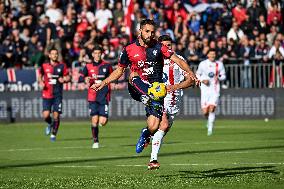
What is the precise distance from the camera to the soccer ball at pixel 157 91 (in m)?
14.9

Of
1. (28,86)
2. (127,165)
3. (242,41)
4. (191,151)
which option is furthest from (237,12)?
(127,165)

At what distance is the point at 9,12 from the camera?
3675 cm

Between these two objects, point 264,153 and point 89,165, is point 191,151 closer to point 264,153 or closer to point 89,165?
point 264,153

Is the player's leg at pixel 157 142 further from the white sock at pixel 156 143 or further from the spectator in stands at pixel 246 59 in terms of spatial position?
the spectator in stands at pixel 246 59

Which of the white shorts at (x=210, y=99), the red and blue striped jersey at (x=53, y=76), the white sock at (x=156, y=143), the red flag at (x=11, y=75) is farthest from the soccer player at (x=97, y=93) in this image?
the red flag at (x=11, y=75)

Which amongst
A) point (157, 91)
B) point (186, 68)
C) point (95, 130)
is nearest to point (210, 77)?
point (95, 130)

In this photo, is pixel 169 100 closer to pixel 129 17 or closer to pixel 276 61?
pixel 276 61

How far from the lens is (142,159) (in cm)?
1856

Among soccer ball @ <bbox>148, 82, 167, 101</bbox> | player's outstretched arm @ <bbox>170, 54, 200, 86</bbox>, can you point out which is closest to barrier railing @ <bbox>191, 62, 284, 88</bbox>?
soccer ball @ <bbox>148, 82, 167, 101</bbox>

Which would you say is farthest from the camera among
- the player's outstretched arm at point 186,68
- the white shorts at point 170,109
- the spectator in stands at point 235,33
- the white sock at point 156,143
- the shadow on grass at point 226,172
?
the spectator in stands at point 235,33

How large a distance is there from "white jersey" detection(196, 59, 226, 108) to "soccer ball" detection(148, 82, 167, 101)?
12.7 meters

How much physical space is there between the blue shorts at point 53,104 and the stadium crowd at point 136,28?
708cm

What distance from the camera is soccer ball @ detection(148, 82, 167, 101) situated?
14.9m

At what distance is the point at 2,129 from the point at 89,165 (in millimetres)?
14044
